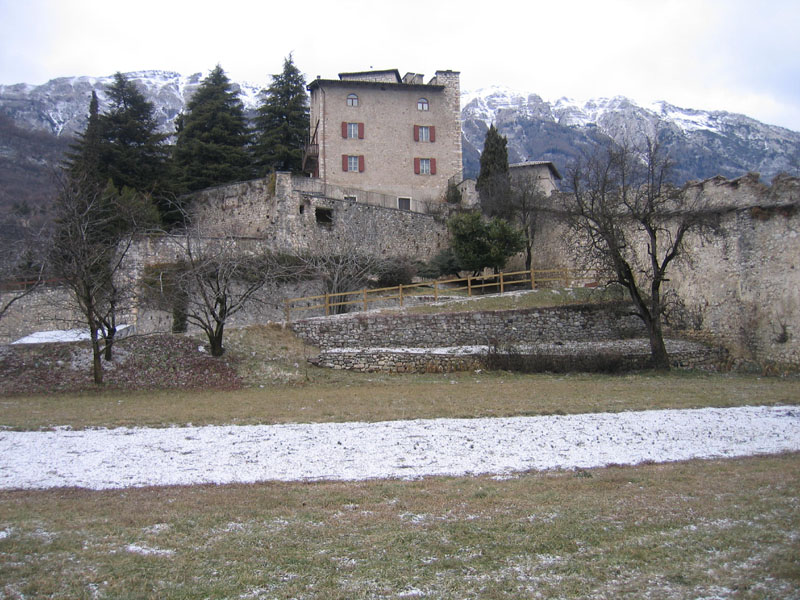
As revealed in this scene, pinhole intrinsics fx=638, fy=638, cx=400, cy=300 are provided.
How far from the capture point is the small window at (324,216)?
125 feet

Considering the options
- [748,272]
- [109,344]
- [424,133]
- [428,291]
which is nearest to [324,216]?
[428,291]

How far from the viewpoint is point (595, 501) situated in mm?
7852

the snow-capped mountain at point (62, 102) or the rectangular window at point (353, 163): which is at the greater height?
the snow-capped mountain at point (62, 102)

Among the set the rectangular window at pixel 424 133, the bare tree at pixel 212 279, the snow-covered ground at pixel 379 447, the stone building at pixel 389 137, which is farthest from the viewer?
the rectangular window at pixel 424 133

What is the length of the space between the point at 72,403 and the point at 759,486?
16.3 m

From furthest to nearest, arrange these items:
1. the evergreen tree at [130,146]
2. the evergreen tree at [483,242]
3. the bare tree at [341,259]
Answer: the evergreen tree at [130,146]
the evergreen tree at [483,242]
the bare tree at [341,259]

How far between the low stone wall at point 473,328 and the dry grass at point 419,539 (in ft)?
53.5

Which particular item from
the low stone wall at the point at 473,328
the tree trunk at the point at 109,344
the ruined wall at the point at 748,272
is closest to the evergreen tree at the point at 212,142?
the low stone wall at the point at 473,328

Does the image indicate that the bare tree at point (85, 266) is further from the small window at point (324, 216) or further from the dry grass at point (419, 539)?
the small window at point (324, 216)

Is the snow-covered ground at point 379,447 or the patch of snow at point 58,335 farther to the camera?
the patch of snow at point 58,335

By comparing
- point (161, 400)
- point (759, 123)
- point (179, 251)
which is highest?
point (759, 123)

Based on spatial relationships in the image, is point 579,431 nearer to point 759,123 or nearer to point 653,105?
point 759,123

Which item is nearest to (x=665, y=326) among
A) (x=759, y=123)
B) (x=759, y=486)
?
(x=759, y=486)

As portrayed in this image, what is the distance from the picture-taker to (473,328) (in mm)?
25438
